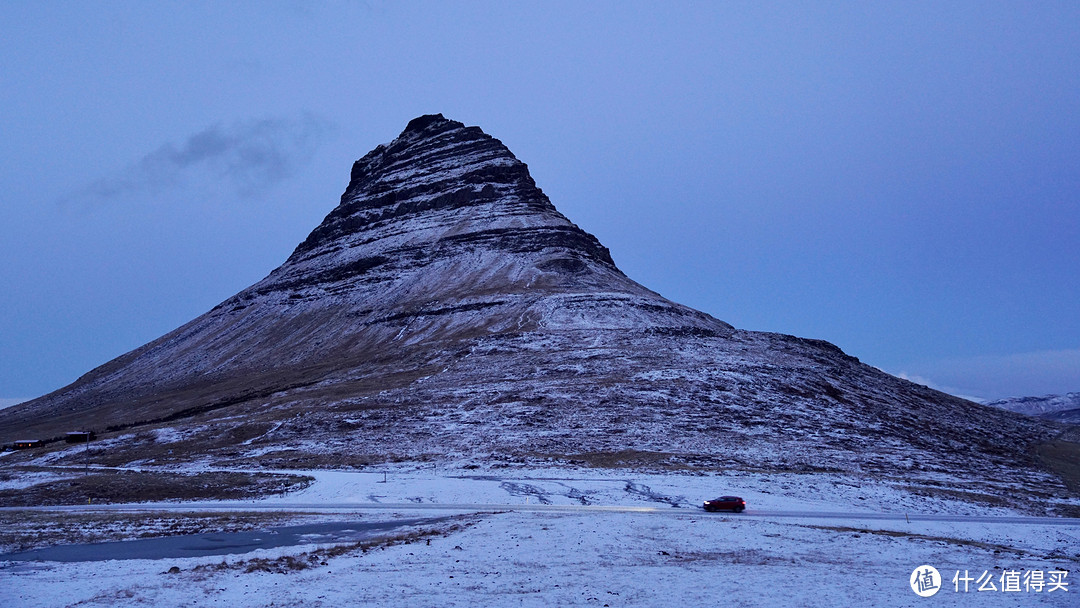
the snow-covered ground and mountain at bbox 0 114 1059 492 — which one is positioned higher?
mountain at bbox 0 114 1059 492

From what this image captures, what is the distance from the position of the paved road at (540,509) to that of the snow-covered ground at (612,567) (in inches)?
23.1

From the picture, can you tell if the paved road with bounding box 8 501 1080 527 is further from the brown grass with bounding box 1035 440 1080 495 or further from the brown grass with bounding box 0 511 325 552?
the brown grass with bounding box 1035 440 1080 495

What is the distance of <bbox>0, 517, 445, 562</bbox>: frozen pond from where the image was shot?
27.0 meters

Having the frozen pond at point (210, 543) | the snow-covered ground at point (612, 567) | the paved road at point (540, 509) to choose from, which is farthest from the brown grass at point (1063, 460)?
the frozen pond at point (210, 543)

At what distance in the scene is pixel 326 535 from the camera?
31453 millimetres

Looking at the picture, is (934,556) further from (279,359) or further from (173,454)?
(279,359)

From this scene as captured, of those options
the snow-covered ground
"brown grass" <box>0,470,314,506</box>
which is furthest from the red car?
"brown grass" <box>0,470,314,506</box>

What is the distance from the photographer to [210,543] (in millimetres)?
30016

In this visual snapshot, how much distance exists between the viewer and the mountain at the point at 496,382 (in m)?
64.8

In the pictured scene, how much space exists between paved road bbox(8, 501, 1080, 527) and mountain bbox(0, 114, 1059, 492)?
16560 mm

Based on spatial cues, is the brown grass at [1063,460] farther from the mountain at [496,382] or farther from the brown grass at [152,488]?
the brown grass at [152,488]

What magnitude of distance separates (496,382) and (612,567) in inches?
2334

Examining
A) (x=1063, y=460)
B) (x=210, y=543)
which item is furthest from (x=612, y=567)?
(x=1063, y=460)

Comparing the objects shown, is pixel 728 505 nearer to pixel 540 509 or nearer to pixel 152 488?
pixel 540 509
